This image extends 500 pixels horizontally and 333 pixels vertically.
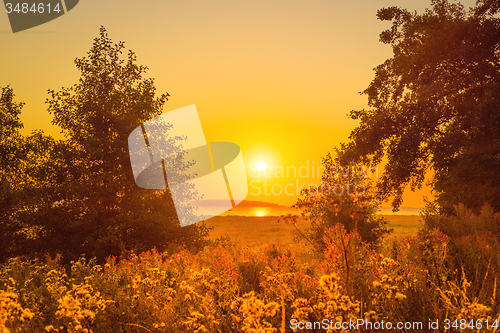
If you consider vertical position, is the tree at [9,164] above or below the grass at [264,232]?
above

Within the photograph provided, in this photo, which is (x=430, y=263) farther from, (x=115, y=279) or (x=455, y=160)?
(x=455, y=160)

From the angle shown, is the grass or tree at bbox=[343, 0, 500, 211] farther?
the grass

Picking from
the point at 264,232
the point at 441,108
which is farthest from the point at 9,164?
the point at 264,232

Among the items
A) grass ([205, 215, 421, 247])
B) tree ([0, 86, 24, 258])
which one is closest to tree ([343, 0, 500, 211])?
grass ([205, 215, 421, 247])

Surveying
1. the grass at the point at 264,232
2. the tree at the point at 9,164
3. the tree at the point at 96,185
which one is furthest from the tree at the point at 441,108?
the tree at the point at 9,164

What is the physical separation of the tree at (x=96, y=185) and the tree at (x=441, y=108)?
9968mm

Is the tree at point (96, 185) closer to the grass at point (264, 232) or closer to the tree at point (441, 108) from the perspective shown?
the grass at point (264, 232)

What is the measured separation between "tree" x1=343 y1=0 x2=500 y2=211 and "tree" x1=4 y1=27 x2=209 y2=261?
32.7 ft

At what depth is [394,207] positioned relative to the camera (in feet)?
54.5

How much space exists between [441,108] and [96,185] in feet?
51.9

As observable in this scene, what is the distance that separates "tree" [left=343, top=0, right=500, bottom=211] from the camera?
12.9 m

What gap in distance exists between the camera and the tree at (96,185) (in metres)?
14.1

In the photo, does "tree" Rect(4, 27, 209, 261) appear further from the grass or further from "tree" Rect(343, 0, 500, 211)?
"tree" Rect(343, 0, 500, 211)

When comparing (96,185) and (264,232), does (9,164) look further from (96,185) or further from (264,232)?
(264,232)
